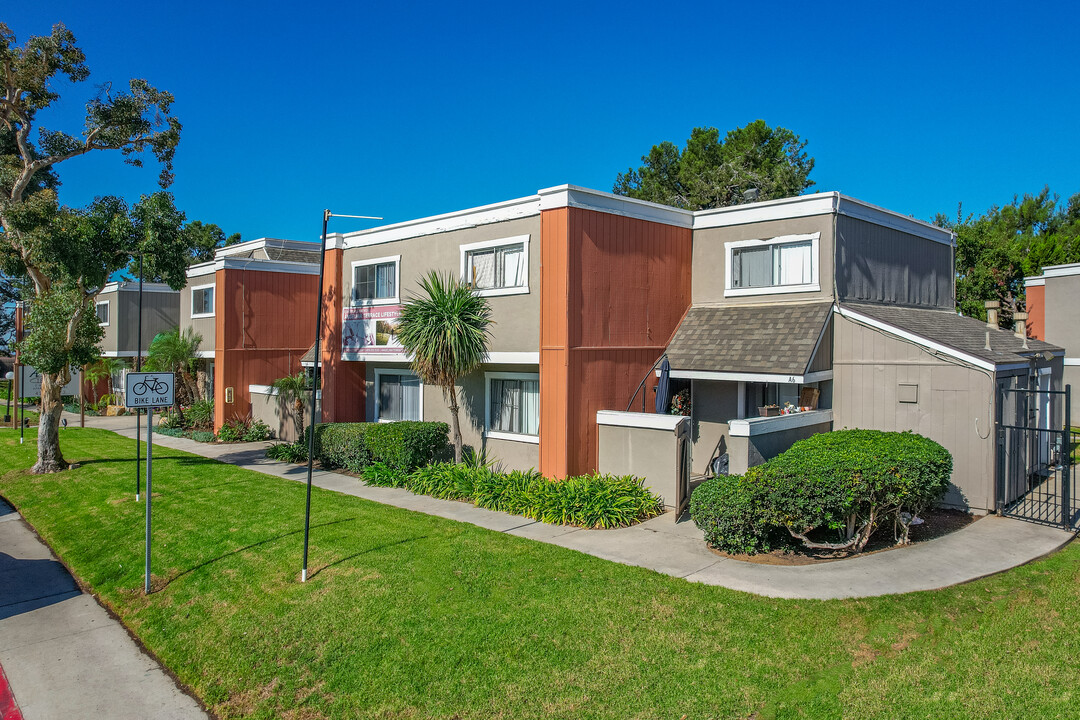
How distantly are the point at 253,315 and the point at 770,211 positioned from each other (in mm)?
16247

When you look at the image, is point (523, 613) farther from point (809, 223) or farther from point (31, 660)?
point (809, 223)

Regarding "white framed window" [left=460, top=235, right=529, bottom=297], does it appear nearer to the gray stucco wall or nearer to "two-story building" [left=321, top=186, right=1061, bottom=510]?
"two-story building" [left=321, top=186, right=1061, bottom=510]

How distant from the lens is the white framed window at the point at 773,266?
1373 centimetres

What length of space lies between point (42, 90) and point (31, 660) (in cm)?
1264

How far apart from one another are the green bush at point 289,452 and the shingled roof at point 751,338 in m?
9.75

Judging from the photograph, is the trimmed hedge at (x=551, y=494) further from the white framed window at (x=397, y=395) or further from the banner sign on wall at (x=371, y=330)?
the banner sign on wall at (x=371, y=330)

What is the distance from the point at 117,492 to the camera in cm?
1412

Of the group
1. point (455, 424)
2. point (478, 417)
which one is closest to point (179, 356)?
point (478, 417)

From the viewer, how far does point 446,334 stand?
13570 millimetres

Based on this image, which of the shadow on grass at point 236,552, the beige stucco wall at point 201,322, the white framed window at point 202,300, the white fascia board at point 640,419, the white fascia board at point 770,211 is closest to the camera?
the shadow on grass at point 236,552

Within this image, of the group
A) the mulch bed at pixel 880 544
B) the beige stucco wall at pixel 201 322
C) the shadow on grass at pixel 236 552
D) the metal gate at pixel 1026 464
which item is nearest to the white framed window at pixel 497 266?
the shadow on grass at pixel 236 552

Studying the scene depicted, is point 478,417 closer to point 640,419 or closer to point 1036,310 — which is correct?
point 640,419

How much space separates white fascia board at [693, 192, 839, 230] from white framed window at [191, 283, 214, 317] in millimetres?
17264

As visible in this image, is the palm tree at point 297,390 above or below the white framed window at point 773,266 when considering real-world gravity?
below
